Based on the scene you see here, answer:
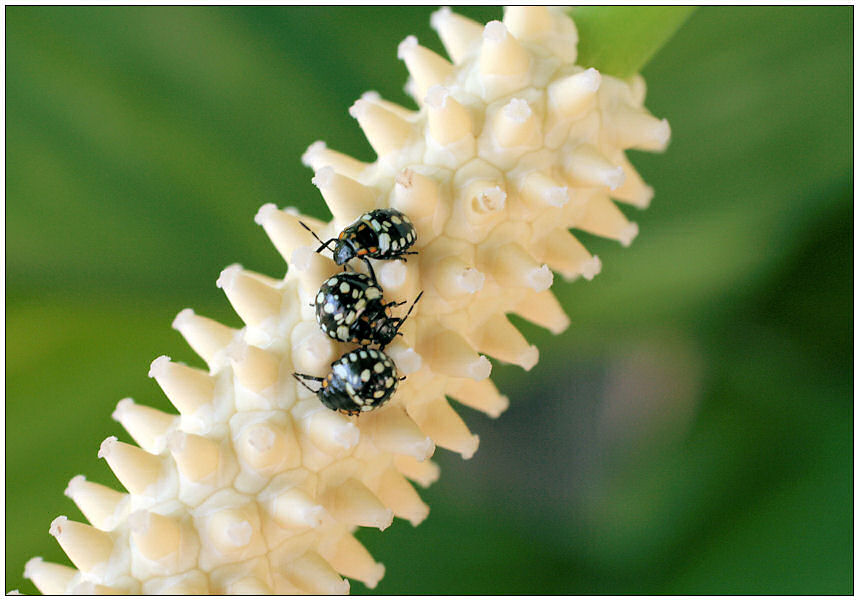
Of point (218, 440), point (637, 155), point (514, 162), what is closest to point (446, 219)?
point (514, 162)

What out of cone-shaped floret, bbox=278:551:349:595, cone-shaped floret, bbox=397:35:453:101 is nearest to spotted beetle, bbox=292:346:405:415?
cone-shaped floret, bbox=278:551:349:595

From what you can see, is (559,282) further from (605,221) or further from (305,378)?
(305,378)

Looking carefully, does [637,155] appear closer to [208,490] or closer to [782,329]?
[782,329]

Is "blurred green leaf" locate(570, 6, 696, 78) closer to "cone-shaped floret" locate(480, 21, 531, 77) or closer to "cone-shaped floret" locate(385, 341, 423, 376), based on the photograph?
"cone-shaped floret" locate(480, 21, 531, 77)

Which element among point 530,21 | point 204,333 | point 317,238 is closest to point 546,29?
point 530,21

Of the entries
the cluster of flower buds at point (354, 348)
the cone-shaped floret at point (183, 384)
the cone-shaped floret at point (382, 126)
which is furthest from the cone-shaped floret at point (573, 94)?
the cone-shaped floret at point (183, 384)

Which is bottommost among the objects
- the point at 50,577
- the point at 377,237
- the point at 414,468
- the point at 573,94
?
the point at 50,577
